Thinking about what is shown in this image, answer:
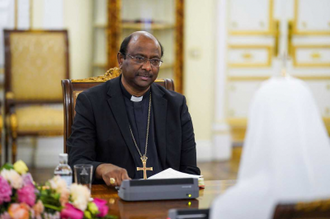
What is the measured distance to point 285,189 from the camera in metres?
0.89

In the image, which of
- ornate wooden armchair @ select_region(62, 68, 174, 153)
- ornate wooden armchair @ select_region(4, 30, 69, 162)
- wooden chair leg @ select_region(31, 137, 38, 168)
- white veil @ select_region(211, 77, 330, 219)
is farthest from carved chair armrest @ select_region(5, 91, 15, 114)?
white veil @ select_region(211, 77, 330, 219)

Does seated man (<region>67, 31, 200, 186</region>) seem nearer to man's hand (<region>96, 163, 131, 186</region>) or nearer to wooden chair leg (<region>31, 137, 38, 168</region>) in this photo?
man's hand (<region>96, 163, 131, 186</region>)

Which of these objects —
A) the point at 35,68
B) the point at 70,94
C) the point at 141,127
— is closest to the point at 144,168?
the point at 141,127

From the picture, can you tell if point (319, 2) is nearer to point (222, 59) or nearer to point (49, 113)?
point (222, 59)

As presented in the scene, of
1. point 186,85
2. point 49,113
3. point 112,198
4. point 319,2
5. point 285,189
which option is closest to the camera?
point 285,189

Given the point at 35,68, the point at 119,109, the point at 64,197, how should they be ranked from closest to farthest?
the point at 64,197 < the point at 119,109 < the point at 35,68

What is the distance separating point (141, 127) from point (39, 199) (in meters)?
1.19

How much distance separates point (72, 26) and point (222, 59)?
1.63 meters

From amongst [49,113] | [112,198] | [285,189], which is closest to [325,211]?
[285,189]

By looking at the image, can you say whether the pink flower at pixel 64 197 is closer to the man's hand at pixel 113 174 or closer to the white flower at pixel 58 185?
the white flower at pixel 58 185

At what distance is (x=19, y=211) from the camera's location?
1162 mm

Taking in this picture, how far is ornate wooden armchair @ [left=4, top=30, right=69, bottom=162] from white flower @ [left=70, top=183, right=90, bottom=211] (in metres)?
3.40

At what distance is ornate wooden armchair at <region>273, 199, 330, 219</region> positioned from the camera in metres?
0.90

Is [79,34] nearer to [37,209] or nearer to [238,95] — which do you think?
[238,95]
